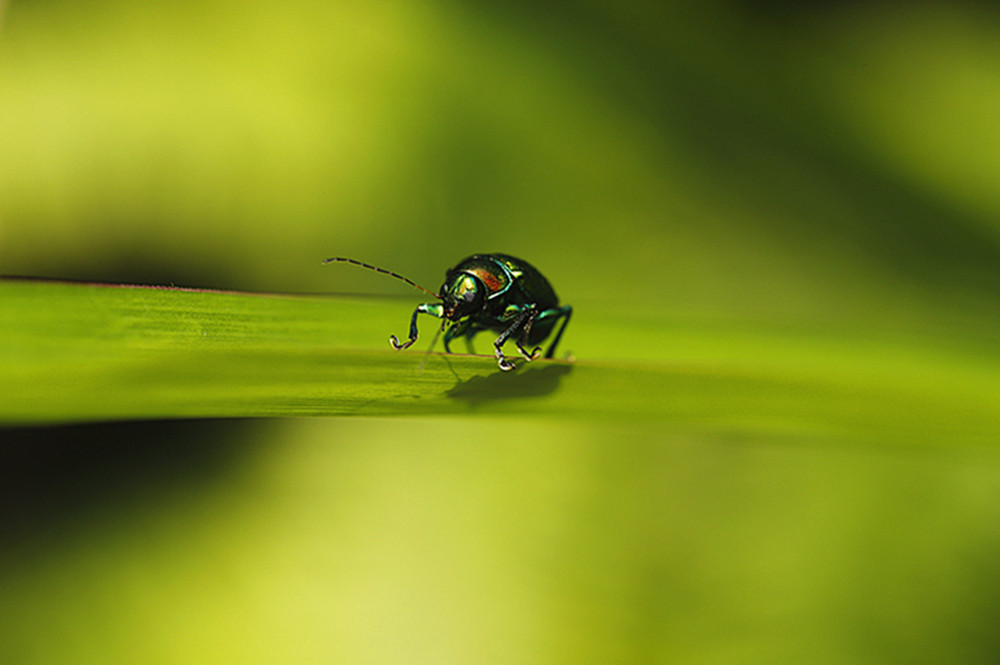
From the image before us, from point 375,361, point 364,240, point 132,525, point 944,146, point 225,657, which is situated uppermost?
point 944,146

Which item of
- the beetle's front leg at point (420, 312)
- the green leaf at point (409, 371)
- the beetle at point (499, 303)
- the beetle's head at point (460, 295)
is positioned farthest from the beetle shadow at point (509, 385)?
the beetle's head at point (460, 295)

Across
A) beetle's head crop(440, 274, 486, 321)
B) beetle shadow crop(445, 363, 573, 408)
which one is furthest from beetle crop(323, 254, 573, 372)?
beetle shadow crop(445, 363, 573, 408)

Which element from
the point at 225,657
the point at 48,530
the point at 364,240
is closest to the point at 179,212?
the point at 364,240

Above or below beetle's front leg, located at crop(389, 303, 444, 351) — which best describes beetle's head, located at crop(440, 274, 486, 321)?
above

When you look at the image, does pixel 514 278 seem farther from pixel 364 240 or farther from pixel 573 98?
pixel 573 98

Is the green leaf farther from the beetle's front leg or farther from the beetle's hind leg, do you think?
the beetle's hind leg

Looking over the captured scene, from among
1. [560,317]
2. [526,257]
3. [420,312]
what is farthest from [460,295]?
[526,257]

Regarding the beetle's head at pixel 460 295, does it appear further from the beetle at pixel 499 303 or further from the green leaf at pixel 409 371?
the green leaf at pixel 409 371
